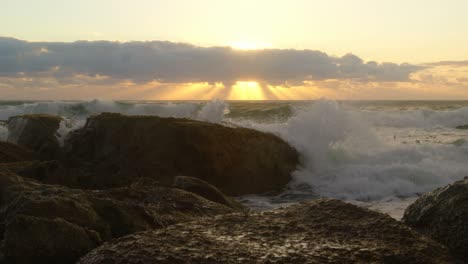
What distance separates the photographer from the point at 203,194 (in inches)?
224

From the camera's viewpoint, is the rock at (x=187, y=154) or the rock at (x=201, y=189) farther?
the rock at (x=187, y=154)

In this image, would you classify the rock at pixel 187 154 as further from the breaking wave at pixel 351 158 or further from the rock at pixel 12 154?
the rock at pixel 12 154

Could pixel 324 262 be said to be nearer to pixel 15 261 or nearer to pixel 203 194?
pixel 15 261

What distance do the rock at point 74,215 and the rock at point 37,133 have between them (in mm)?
6442

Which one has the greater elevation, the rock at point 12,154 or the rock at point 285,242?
the rock at point 285,242

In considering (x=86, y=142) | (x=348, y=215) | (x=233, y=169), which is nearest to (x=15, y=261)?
(x=348, y=215)

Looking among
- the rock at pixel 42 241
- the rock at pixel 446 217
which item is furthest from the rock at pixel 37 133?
the rock at pixel 446 217

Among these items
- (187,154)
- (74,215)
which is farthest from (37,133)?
(74,215)

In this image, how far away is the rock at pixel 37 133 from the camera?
1117 cm

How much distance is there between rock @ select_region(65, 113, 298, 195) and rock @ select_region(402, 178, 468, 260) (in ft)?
17.7

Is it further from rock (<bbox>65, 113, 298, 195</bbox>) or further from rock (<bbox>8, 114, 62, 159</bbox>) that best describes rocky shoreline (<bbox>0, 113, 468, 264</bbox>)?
rock (<bbox>8, 114, 62, 159</bbox>)

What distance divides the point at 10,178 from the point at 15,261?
198 centimetres

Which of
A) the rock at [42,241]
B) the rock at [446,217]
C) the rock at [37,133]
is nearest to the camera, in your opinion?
the rock at [42,241]

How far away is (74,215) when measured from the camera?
347 cm
